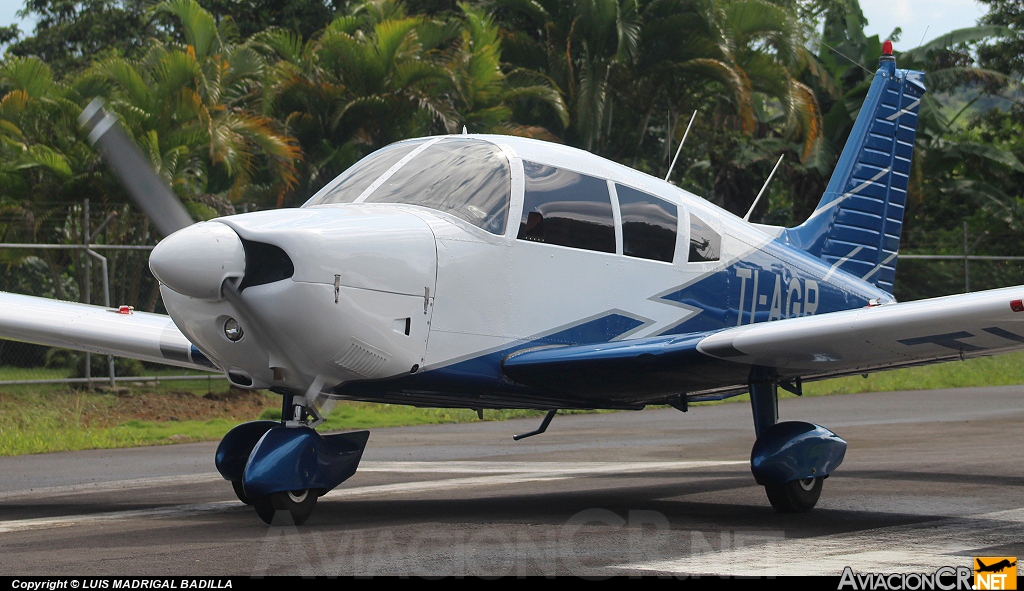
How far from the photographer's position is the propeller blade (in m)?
8.04

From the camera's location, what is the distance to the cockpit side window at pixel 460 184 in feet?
26.0

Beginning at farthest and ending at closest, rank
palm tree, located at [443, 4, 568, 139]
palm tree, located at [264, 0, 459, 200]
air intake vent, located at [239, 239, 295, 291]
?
1. palm tree, located at [443, 4, 568, 139]
2. palm tree, located at [264, 0, 459, 200]
3. air intake vent, located at [239, 239, 295, 291]

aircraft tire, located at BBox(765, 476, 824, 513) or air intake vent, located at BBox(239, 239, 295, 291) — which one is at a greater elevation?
air intake vent, located at BBox(239, 239, 295, 291)

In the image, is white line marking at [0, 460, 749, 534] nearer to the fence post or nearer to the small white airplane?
the small white airplane

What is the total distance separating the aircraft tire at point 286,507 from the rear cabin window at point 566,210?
86.9 inches

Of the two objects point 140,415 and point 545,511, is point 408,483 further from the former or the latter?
point 140,415

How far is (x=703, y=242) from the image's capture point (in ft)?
30.3

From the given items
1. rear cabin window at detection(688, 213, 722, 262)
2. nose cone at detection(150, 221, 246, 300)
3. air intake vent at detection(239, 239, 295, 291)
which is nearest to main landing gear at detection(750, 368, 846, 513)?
rear cabin window at detection(688, 213, 722, 262)

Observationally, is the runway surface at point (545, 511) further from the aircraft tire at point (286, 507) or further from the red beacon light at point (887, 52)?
the red beacon light at point (887, 52)

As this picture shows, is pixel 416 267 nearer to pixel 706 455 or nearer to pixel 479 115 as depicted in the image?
pixel 706 455

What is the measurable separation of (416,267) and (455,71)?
16.1m

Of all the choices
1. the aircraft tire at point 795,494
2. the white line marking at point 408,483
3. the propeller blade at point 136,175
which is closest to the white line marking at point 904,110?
the white line marking at point 408,483

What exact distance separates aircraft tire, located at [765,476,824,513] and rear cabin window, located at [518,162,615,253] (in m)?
2.01

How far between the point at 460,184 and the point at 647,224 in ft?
5.17
